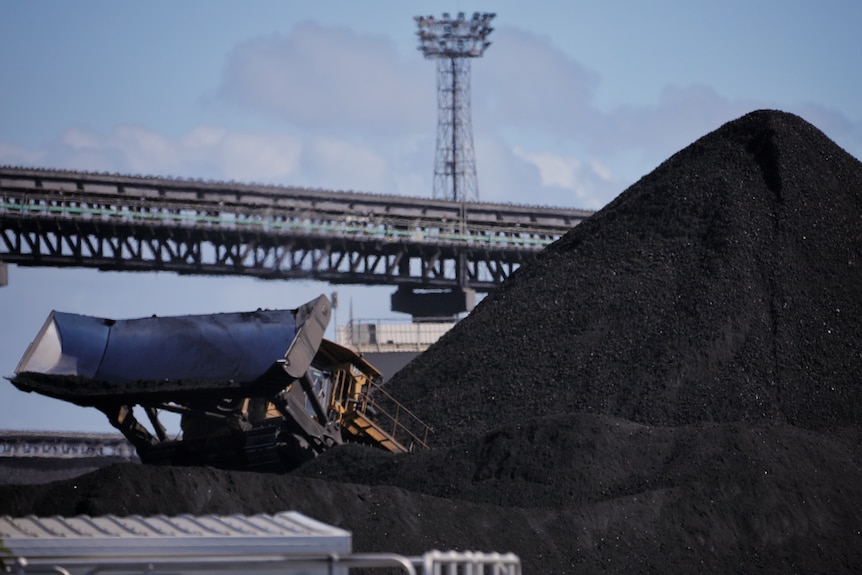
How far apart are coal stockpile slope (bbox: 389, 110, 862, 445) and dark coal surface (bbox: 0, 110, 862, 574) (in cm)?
5

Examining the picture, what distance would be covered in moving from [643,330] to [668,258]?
9.16 ft

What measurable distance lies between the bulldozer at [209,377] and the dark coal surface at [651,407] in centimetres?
113

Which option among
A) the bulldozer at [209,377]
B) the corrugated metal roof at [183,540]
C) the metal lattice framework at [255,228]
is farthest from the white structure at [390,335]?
the corrugated metal roof at [183,540]

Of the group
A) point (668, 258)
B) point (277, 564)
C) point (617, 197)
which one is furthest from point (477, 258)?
point (277, 564)

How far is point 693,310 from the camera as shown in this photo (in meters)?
28.6

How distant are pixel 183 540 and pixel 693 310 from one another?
67.5 feet

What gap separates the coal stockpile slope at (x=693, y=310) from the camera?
88.2 ft

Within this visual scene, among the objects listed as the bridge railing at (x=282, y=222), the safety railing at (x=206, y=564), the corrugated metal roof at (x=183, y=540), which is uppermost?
the bridge railing at (x=282, y=222)

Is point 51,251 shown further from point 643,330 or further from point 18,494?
point 18,494

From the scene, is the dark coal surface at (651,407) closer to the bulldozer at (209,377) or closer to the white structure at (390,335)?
the bulldozer at (209,377)

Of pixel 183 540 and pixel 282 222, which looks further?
pixel 282 222

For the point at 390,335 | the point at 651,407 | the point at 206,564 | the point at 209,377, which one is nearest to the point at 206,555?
the point at 206,564

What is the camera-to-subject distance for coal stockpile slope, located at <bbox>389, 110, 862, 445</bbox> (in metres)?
26.9

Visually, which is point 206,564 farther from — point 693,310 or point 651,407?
point 693,310
